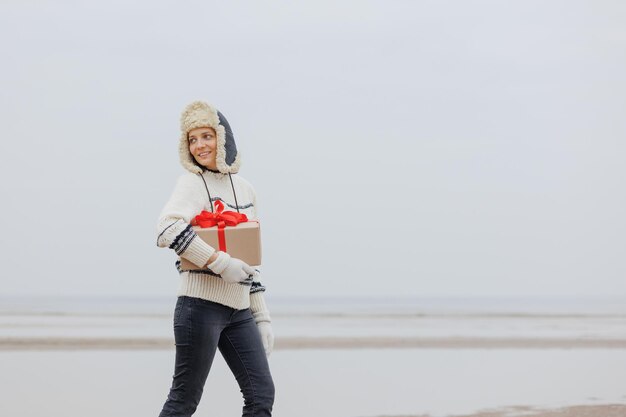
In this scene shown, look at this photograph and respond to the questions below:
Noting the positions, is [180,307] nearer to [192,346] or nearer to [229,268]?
[192,346]

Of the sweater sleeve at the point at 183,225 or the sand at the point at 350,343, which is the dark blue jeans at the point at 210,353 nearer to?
the sweater sleeve at the point at 183,225

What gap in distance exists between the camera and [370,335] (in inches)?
570

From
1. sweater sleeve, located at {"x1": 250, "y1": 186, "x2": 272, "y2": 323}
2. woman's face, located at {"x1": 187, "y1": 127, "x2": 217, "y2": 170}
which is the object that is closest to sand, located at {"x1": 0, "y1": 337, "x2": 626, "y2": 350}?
sweater sleeve, located at {"x1": 250, "y1": 186, "x2": 272, "y2": 323}

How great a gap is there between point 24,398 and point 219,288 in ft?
13.9

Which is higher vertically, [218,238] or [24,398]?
[218,238]

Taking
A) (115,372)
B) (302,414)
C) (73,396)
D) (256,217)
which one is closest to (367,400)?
(302,414)

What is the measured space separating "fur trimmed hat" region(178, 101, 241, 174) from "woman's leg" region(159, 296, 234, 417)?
564 millimetres

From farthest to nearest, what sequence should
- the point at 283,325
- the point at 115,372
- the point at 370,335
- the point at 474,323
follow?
the point at 474,323
the point at 283,325
the point at 370,335
the point at 115,372

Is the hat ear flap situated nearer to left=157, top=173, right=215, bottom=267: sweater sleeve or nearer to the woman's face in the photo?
the woman's face

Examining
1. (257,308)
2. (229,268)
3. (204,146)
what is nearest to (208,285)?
(229,268)

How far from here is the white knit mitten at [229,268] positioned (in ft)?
12.1

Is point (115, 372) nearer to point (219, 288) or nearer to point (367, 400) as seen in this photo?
point (367, 400)

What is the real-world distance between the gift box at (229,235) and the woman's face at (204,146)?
0.76ft

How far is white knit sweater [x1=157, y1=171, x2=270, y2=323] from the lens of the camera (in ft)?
12.1
